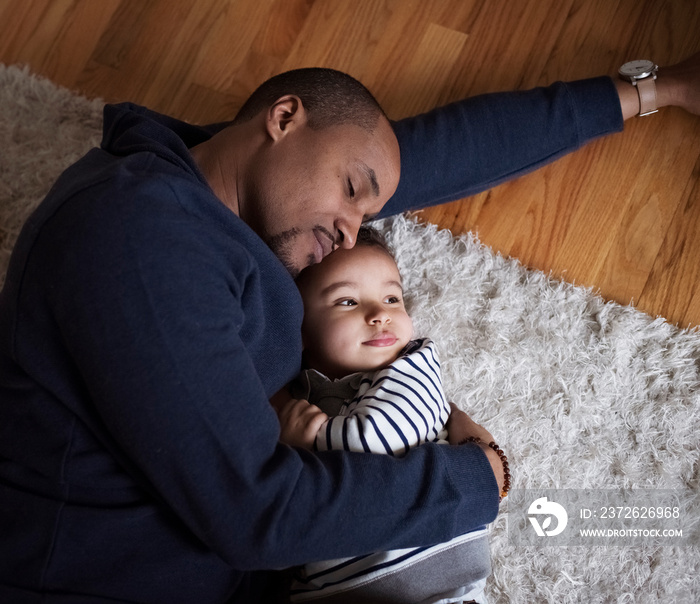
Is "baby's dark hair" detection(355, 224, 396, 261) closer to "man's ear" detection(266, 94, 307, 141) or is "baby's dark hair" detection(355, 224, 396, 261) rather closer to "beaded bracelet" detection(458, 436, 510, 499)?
"man's ear" detection(266, 94, 307, 141)

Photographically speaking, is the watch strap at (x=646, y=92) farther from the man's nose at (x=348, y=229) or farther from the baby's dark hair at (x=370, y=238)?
the man's nose at (x=348, y=229)

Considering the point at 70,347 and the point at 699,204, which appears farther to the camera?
the point at 699,204

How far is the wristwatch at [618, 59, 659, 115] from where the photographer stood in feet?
4.59

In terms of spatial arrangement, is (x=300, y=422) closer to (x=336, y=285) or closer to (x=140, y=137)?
(x=336, y=285)

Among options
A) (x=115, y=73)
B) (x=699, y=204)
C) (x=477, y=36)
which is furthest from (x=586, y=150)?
(x=115, y=73)

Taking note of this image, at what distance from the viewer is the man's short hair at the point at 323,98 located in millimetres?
1077

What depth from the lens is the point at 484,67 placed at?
5.09 feet

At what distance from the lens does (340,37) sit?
1.61 meters

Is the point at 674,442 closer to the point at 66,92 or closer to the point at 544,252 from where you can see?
the point at 544,252

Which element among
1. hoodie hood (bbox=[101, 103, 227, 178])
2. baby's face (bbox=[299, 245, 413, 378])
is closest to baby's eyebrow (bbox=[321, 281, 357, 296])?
baby's face (bbox=[299, 245, 413, 378])

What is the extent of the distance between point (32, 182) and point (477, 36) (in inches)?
42.7

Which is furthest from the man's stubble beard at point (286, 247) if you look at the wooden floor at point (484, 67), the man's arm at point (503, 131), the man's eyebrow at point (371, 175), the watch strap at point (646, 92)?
the watch strap at point (646, 92)

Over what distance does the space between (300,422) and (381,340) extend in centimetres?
20

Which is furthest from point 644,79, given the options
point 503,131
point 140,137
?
point 140,137
